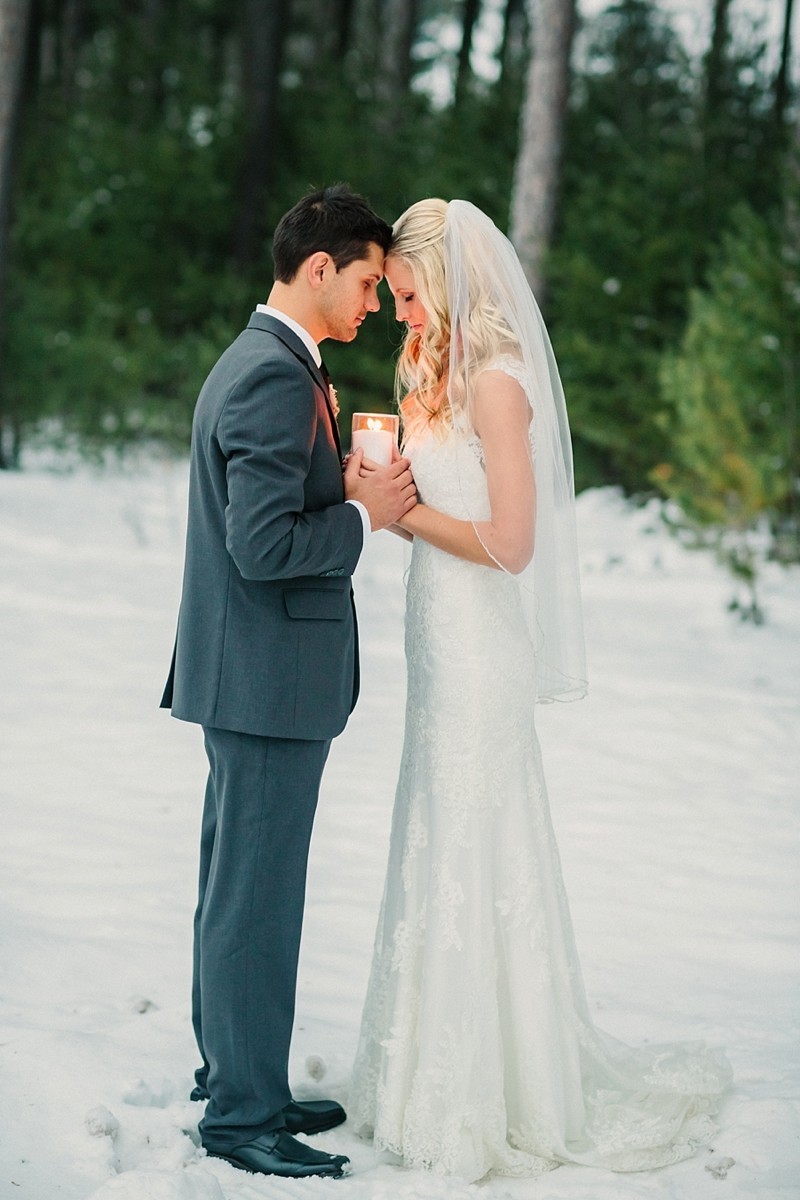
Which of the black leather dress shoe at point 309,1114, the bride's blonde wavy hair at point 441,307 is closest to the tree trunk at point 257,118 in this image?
the bride's blonde wavy hair at point 441,307

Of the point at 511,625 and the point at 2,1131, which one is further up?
the point at 511,625

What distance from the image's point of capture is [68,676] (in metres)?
7.52

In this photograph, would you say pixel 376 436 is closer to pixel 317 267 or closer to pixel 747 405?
pixel 317 267

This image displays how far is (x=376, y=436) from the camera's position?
309 cm

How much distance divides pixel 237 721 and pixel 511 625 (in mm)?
746

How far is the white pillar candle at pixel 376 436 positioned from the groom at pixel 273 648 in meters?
0.05

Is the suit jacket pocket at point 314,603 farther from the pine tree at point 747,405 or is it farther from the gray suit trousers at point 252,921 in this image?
the pine tree at point 747,405

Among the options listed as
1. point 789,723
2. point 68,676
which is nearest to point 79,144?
point 68,676

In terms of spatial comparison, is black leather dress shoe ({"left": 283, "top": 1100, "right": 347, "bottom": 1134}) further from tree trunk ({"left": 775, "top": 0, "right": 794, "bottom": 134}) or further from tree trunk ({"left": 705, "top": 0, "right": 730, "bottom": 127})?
tree trunk ({"left": 775, "top": 0, "right": 794, "bottom": 134})

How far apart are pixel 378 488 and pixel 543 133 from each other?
10.3 m

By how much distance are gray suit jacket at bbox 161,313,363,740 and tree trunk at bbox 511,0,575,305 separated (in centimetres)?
991

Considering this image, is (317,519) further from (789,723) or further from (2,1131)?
(789,723)

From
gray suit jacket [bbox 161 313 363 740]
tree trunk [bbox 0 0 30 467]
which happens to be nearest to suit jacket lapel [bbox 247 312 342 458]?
gray suit jacket [bbox 161 313 363 740]

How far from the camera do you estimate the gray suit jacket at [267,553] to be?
2760 mm
